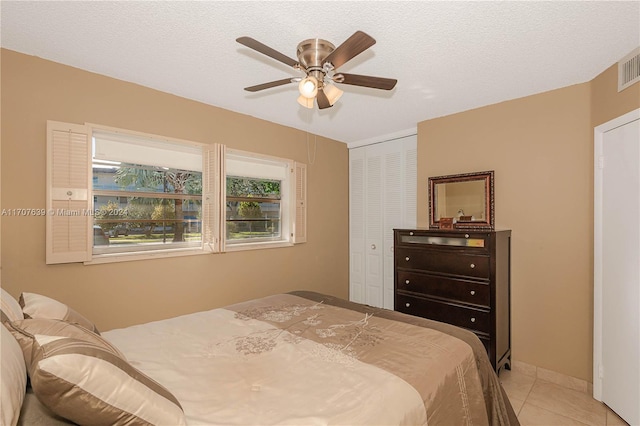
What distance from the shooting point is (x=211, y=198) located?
10.4 ft

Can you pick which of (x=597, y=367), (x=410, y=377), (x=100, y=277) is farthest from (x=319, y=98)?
(x=597, y=367)

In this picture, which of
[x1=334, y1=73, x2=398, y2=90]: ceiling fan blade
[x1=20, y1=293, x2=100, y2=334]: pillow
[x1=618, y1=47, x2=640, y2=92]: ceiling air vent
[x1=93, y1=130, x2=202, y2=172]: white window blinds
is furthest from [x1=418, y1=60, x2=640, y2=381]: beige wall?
[x1=20, y1=293, x2=100, y2=334]: pillow

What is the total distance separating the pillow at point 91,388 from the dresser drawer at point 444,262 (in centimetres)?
254

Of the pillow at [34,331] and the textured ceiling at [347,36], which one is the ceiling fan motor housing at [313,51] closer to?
the textured ceiling at [347,36]

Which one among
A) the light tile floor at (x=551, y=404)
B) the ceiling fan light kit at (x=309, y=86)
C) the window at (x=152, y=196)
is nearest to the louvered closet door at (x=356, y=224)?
the window at (x=152, y=196)

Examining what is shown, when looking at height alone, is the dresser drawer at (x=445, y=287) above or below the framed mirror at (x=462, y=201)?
below

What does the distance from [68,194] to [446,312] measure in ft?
Result: 11.1

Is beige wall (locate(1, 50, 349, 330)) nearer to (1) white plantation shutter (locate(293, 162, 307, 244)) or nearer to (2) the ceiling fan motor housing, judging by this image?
(1) white plantation shutter (locate(293, 162, 307, 244))

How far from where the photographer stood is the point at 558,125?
2783 mm

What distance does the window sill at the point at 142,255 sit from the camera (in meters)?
2.54

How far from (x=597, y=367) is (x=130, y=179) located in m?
4.32

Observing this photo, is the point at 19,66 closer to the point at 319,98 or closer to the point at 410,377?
the point at 319,98

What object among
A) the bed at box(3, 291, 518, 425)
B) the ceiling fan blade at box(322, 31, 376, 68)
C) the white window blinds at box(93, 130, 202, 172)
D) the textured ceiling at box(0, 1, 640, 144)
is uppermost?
the textured ceiling at box(0, 1, 640, 144)

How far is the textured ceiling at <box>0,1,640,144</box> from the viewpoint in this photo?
5.71 feet
